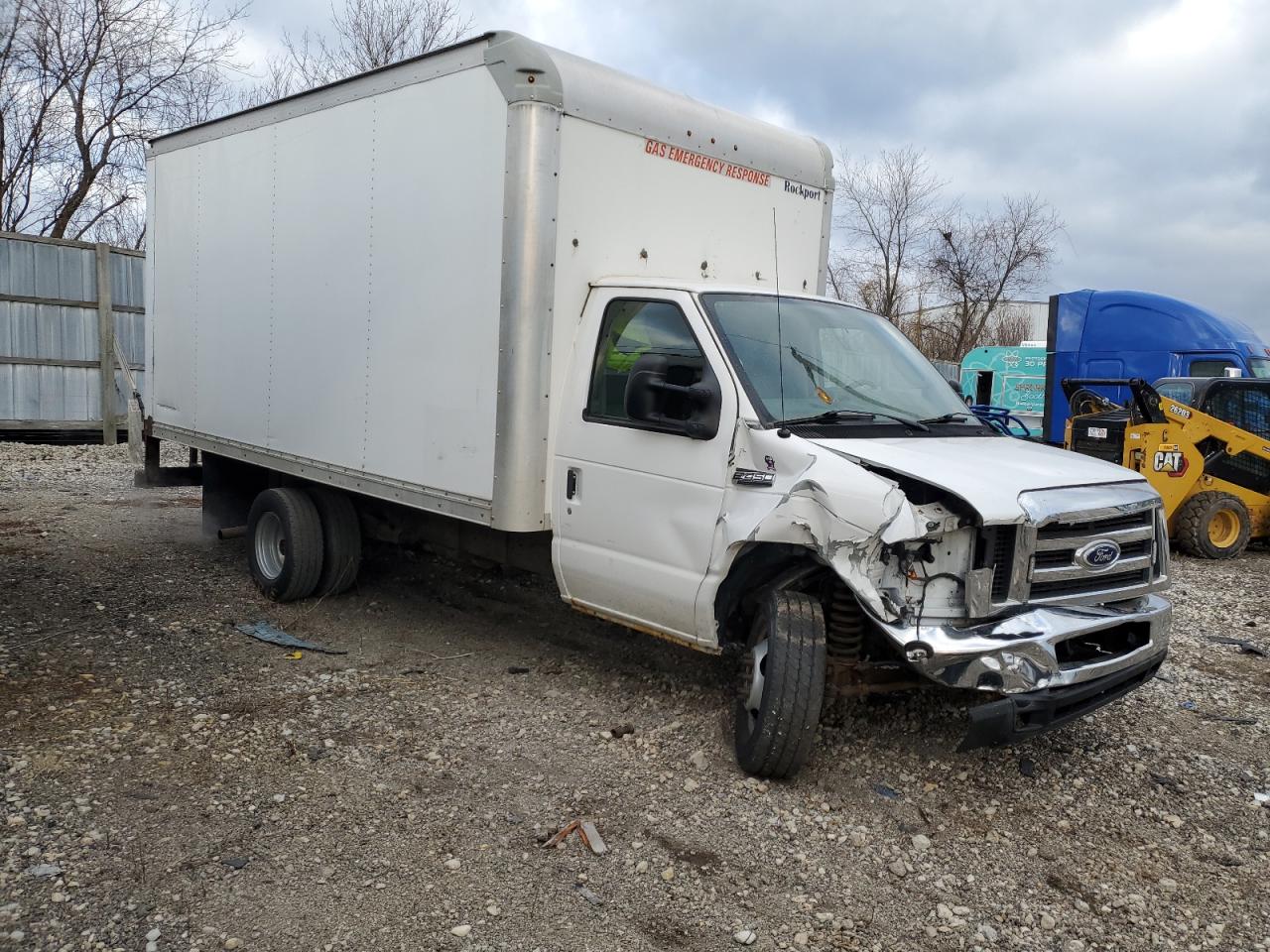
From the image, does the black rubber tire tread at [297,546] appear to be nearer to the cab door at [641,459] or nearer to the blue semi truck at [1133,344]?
the cab door at [641,459]

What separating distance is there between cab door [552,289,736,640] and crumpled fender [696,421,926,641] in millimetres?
90

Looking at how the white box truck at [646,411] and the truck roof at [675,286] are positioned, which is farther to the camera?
the truck roof at [675,286]

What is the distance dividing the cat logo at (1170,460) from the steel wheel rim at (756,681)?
7.66 m

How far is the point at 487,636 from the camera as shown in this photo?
663 centimetres

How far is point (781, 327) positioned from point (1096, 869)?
276 cm

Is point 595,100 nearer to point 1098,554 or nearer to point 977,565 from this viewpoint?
point 977,565

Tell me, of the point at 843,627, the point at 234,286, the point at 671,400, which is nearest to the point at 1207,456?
the point at 843,627

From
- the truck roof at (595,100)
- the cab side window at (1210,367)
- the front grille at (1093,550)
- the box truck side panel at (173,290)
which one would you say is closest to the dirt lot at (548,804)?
the front grille at (1093,550)

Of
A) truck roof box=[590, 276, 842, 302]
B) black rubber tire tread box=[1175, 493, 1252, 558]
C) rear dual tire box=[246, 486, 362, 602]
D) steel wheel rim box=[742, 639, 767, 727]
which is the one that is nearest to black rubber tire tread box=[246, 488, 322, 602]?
rear dual tire box=[246, 486, 362, 602]

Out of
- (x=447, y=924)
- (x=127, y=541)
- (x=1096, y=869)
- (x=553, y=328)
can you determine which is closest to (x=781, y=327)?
(x=553, y=328)

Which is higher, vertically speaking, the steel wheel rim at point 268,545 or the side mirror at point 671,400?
the side mirror at point 671,400

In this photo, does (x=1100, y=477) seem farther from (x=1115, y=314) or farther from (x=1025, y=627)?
(x=1115, y=314)

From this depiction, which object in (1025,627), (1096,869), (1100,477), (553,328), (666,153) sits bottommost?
(1096,869)

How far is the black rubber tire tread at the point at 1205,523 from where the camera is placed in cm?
1041
